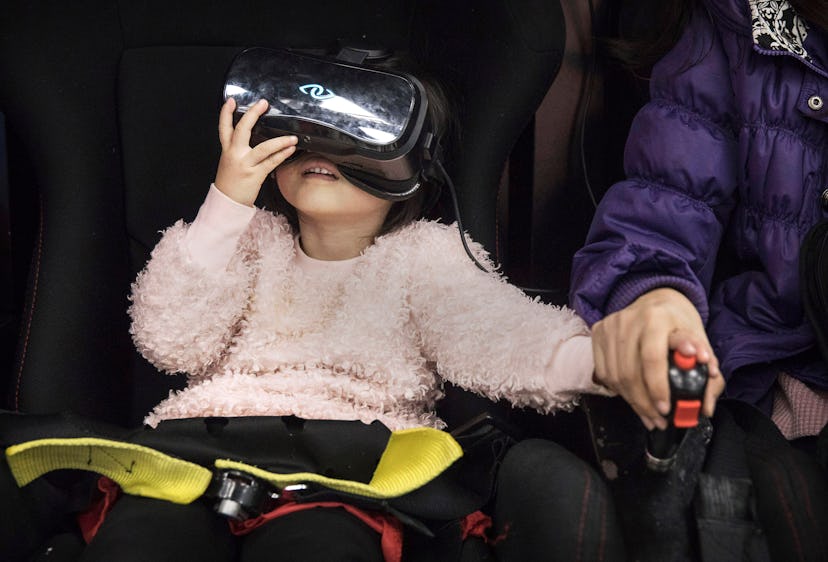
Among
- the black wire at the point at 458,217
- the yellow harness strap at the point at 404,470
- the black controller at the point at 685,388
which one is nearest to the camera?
the black controller at the point at 685,388

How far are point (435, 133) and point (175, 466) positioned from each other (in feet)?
1.55

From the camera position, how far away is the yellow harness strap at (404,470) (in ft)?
2.61

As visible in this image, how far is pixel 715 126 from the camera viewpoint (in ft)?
3.40

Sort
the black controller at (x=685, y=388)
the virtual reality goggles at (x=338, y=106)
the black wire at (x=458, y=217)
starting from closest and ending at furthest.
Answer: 1. the black controller at (x=685, y=388)
2. the virtual reality goggles at (x=338, y=106)
3. the black wire at (x=458, y=217)

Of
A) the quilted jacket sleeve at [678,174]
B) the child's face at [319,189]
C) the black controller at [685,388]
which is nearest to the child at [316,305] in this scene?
the child's face at [319,189]

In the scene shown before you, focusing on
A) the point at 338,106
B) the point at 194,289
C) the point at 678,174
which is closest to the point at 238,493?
the point at 194,289

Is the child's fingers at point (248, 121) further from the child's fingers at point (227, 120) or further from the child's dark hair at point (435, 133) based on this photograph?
the child's dark hair at point (435, 133)

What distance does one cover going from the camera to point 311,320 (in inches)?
43.3

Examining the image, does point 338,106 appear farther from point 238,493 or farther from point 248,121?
point 238,493

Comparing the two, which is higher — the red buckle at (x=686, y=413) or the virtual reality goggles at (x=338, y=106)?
the virtual reality goggles at (x=338, y=106)

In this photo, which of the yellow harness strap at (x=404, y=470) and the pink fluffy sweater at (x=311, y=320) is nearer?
the yellow harness strap at (x=404, y=470)

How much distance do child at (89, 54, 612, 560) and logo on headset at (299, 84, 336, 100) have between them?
52 mm

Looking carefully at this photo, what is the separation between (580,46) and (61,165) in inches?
28.0

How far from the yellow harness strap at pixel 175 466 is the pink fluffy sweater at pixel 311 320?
0.16 metres
